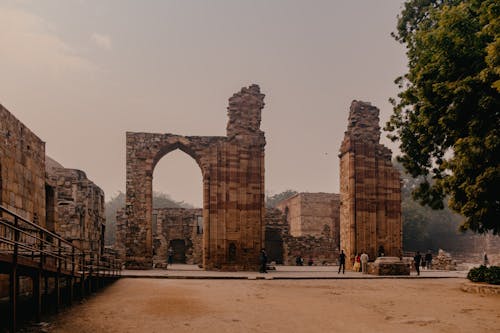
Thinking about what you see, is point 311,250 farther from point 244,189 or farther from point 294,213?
point 244,189

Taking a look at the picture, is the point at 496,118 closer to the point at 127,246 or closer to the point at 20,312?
the point at 20,312

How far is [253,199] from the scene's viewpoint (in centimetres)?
2341

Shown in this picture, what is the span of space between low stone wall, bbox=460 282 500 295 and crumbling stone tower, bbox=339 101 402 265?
33.0ft

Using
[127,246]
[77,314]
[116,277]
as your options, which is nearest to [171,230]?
[127,246]

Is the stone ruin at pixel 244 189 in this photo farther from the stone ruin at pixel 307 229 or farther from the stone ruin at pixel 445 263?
the stone ruin at pixel 307 229

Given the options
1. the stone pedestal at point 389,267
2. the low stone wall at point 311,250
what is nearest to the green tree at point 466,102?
the stone pedestal at point 389,267

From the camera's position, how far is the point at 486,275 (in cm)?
1398

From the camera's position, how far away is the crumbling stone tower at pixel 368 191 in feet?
78.7

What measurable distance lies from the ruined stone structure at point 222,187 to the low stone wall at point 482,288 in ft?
36.0

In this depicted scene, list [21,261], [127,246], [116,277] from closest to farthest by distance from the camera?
A: [21,261] < [116,277] < [127,246]

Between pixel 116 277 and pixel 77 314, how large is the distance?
6.96m

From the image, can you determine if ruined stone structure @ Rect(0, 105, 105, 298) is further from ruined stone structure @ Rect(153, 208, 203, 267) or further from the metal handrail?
ruined stone structure @ Rect(153, 208, 203, 267)

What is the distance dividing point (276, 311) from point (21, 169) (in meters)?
6.45

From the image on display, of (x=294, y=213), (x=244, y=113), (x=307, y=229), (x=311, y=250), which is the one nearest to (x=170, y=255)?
(x=311, y=250)
